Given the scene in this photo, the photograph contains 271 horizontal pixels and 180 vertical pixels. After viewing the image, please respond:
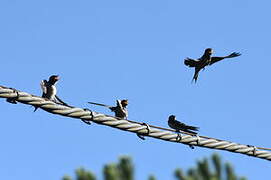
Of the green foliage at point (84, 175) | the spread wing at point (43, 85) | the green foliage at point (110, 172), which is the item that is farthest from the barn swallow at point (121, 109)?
the green foliage at point (84, 175)

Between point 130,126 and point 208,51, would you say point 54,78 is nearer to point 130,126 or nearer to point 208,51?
point 208,51

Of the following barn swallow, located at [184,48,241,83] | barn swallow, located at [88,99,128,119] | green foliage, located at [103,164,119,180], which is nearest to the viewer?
green foliage, located at [103,164,119,180]

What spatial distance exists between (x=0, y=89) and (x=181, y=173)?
259 centimetres

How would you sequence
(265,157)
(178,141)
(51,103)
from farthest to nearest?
(265,157) → (178,141) → (51,103)

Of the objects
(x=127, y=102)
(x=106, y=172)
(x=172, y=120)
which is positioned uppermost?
(x=127, y=102)

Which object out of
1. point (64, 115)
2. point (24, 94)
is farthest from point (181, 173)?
point (24, 94)

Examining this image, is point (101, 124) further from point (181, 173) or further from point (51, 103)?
point (181, 173)

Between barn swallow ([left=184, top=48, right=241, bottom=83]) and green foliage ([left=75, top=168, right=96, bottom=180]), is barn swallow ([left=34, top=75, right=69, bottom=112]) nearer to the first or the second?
green foliage ([left=75, top=168, right=96, bottom=180])

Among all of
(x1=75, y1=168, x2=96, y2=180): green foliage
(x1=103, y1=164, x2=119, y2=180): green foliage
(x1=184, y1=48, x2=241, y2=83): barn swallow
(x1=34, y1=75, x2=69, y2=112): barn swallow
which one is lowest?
(x1=75, y1=168, x2=96, y2=180): green foliage

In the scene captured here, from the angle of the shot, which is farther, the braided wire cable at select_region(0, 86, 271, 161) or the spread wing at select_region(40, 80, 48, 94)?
the spread wing at select_region(40, 80, 48, 94)

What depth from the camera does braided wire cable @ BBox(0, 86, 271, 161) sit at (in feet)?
16.2

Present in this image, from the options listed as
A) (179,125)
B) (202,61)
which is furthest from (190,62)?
(179,125)

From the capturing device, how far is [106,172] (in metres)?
6.31

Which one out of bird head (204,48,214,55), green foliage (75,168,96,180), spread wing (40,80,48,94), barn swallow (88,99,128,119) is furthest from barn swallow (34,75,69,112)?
bird head (204,48,214,55)
